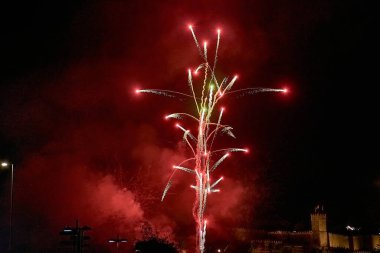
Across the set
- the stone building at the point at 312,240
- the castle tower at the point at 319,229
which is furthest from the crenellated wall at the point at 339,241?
the castle tower at the point at 319,229

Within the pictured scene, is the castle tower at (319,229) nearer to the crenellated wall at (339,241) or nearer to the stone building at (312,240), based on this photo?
the stone building at (312,240)

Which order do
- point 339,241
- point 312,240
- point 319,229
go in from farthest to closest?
1. point 339,241
2. point 319,229
3. point 312,240

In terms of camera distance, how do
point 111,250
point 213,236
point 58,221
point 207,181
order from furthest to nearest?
1. point 213,236
2. point 58,221
3. point 111,250
4. point 207,181

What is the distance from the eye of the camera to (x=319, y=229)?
43.5 m

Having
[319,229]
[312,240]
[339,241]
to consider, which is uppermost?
[319,229]

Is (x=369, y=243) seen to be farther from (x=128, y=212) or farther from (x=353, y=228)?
(x=128, y=212)

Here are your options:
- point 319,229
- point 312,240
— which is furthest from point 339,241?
point 312,240

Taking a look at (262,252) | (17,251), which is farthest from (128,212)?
(262,252)

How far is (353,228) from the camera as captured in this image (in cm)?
4794

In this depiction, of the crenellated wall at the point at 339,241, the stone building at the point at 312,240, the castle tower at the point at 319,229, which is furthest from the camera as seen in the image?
the crenellated wall at the point at 339,241

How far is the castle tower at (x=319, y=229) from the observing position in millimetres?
42875

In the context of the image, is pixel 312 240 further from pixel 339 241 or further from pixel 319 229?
pixel 339 241

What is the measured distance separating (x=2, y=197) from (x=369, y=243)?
107ft

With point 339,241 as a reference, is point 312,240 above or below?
above
